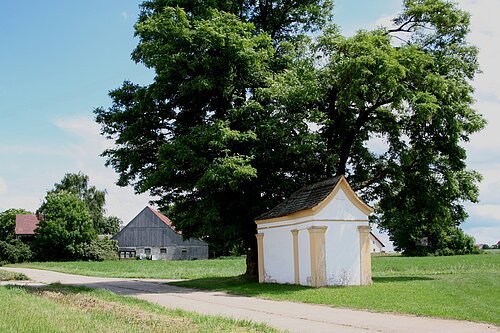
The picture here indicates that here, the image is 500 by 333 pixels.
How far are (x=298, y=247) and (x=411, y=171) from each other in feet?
26.3

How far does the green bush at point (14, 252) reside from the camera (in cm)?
7338

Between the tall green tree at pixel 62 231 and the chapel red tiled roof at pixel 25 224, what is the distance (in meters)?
14.0

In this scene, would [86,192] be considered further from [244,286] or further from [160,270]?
[244,286]

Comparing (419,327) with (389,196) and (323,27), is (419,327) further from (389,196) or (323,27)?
(323,27)

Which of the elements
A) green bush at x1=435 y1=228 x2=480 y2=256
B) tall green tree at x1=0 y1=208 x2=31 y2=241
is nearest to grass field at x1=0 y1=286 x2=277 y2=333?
green bush at x1=435 y1=228 x2=480 y2=256

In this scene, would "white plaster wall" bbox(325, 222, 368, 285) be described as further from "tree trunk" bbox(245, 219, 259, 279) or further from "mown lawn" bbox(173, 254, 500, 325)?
"tree trunk" bbox(245, 219, 259, 279)

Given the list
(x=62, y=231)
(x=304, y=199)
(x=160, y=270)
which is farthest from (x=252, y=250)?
(x=62, y=231)

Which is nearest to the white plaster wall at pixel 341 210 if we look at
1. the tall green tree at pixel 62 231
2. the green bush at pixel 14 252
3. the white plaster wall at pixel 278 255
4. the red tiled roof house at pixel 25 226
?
the white plaster wall at pixel 278 255

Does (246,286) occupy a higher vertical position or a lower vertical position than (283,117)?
lower

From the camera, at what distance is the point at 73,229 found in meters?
75.8

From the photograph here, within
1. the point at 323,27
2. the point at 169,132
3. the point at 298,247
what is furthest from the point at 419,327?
the point at 323,27

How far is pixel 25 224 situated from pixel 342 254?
78818 millimetres

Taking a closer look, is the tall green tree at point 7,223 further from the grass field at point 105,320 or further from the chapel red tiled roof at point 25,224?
the grass field at point 105,320

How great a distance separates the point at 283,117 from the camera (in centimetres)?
2627
